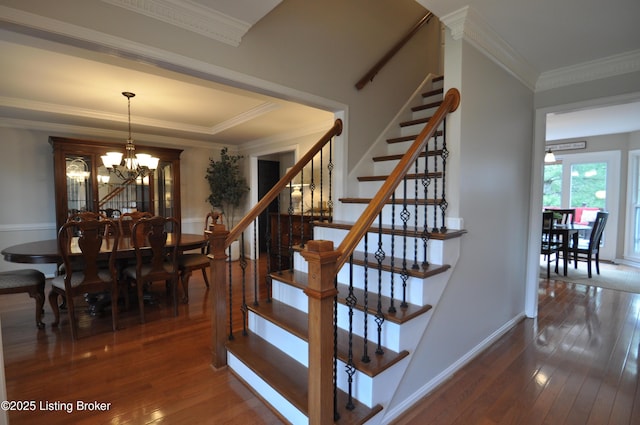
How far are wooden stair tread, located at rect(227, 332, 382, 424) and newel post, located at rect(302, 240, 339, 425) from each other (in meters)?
0.18

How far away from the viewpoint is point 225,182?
19.3 ft

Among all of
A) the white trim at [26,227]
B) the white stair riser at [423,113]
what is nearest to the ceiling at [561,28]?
the white stair riser at [423,113]

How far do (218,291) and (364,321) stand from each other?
43.3 inches

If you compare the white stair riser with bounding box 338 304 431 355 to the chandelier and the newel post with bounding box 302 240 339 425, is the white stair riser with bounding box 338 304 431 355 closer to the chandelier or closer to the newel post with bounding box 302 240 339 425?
the newel post with bounding box 302 240 339 425

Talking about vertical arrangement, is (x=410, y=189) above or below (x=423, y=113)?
below

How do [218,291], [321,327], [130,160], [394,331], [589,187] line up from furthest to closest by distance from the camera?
[589,187], [130,160], [218,291], [394,331], [321,327]

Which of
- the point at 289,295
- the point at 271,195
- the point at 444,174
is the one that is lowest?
the point at 289,295

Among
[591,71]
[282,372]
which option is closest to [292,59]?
[282,372]

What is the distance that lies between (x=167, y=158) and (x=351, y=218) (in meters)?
3.86

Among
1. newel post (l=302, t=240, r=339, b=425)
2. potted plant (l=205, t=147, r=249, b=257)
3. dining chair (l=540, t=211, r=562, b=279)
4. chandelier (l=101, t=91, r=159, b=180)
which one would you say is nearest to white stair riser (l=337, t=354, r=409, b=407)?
newel post (l=302, t=240, r=339, b=425)

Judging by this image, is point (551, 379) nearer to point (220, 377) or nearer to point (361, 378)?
point (361, 378)

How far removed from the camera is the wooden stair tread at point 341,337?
1.56 m

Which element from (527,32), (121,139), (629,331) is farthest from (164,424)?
(121,139)

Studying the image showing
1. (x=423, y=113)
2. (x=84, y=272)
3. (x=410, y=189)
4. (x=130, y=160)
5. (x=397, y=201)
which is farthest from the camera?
(x=130, y=160)
